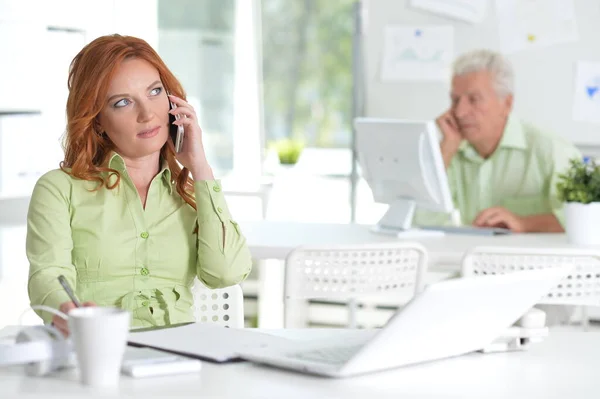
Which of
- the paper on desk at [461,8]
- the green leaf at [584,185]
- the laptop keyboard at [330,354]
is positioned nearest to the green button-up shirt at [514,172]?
the green leaf at [584,185]

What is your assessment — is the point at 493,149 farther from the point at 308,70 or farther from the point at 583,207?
the point at 308,70

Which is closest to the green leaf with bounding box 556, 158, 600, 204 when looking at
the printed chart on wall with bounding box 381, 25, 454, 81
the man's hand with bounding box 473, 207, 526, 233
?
the man's hand with bounding box 473, 207, 526, 233

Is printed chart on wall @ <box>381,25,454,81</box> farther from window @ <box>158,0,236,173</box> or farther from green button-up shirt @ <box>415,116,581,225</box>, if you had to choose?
window @ <box>158,0,236,173</box>

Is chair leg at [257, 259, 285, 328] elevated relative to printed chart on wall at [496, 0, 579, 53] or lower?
lower

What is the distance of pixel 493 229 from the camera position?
392cm

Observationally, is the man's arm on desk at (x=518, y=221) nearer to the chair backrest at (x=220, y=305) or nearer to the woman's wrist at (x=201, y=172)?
the chair backrest at (x=220, y=305)

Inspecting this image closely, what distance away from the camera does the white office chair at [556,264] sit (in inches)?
114

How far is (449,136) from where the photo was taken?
435cm

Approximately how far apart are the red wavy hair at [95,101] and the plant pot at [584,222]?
1763 mm

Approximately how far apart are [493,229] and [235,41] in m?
2.81

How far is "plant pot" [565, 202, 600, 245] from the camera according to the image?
11.8 feet

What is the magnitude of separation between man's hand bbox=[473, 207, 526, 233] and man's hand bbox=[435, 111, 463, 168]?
1.39 ft

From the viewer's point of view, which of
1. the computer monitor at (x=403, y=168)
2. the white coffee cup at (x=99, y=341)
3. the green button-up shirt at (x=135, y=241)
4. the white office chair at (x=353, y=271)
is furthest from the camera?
the computer monitor at (x=403, y=168)

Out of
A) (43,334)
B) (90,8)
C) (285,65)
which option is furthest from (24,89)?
(43,334)
